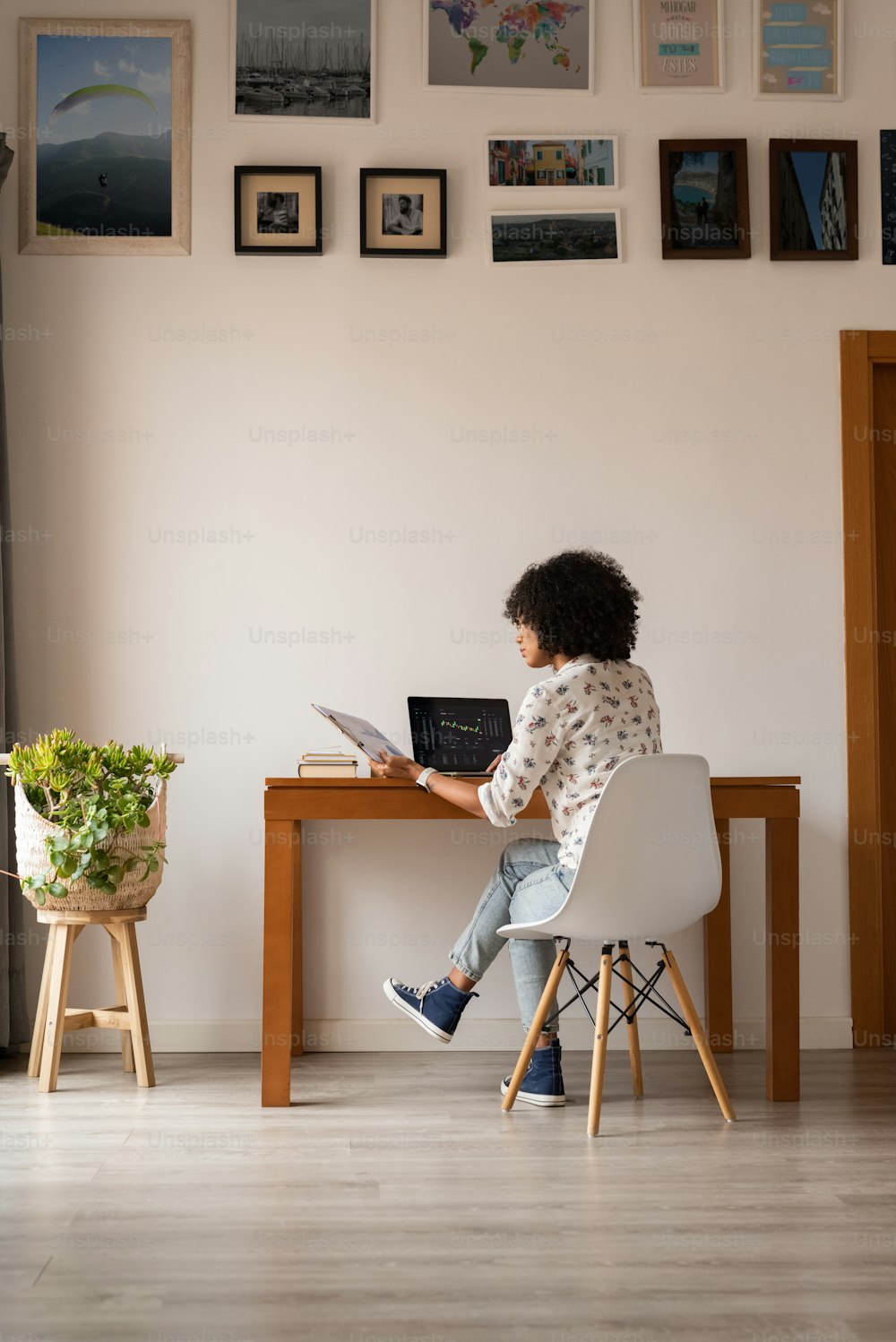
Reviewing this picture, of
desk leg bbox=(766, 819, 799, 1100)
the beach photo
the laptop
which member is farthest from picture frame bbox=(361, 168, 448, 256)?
desk leg bbox=(766, 819, 799, 1100)

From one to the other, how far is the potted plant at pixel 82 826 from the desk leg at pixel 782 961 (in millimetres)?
1361

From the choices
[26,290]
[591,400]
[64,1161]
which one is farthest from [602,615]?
[26,290]

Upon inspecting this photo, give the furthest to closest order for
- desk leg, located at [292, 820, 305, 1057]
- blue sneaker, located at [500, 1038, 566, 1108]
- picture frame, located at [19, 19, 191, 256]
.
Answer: picture frame, located at [19, 19, 191, 256]
desk leg, located at [292, 820, 305, 1057]
blue sneaker, located at [500, 1038, 566, 1108]

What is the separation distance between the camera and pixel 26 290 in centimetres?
315

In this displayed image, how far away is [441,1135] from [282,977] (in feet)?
1.56

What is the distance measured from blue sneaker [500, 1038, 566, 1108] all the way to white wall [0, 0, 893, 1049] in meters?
0.56

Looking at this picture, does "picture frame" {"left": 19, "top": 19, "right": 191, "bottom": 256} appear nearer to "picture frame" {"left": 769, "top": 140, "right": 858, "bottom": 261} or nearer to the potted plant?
the potted plant

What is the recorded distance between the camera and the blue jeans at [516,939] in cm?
257

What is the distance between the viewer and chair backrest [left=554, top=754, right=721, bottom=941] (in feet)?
7.37

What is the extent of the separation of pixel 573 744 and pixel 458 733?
1.72 ft

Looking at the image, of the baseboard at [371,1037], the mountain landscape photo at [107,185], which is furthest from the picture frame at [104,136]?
the baseboard at [371,1037]

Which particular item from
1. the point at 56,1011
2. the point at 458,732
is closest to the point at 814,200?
the point at 458,732

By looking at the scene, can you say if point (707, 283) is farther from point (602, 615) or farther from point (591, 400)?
point (602, 615)

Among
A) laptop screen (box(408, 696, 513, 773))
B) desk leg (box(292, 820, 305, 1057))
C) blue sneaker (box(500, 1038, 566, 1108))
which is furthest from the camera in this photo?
desk leg (box(292, 820, 305, 1057))
